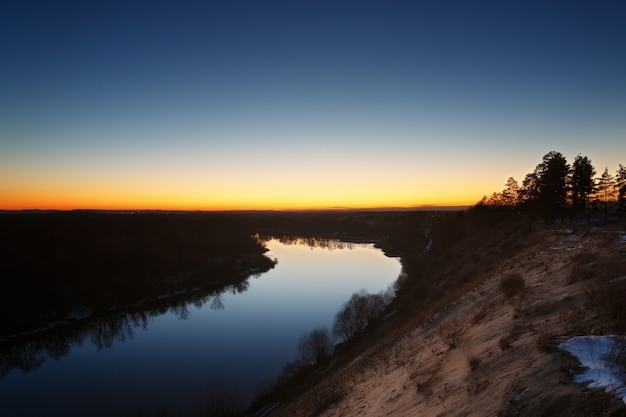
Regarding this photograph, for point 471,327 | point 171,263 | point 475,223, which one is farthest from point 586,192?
point 171,263

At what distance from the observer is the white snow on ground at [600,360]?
5855 millimetres

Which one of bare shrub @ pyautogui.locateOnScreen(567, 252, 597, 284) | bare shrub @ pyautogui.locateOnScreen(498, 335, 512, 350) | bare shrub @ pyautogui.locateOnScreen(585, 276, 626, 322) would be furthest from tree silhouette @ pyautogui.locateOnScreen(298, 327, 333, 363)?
bare shrub @ pyautogui.locateOnScreen(585, 276, 626, 322)

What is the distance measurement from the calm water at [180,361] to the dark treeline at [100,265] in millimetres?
14976

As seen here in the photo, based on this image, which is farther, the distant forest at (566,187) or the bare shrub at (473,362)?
the distant forest at (566,187)

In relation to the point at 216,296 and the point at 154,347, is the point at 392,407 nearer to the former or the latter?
the point at 154,347

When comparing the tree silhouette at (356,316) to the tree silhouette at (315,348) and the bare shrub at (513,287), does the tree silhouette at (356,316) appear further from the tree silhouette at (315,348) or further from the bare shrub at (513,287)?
the bare shrub at (513,287)

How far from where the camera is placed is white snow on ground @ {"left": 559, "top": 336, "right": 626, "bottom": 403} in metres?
5.86

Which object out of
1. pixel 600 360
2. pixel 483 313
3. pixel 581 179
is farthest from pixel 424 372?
pixel 581 179

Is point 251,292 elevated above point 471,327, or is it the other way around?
point 471,327

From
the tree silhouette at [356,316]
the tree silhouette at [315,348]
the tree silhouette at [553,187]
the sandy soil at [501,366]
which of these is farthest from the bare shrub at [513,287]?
the tree silhouette at [553,187]

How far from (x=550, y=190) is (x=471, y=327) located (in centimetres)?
5097

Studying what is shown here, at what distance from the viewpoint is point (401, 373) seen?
545 inches

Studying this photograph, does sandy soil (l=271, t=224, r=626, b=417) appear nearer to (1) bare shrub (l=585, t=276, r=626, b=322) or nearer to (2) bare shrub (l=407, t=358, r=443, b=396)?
(2) bare shrub (l=407, t=358, r=443, b=396)

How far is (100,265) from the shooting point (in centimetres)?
7962
